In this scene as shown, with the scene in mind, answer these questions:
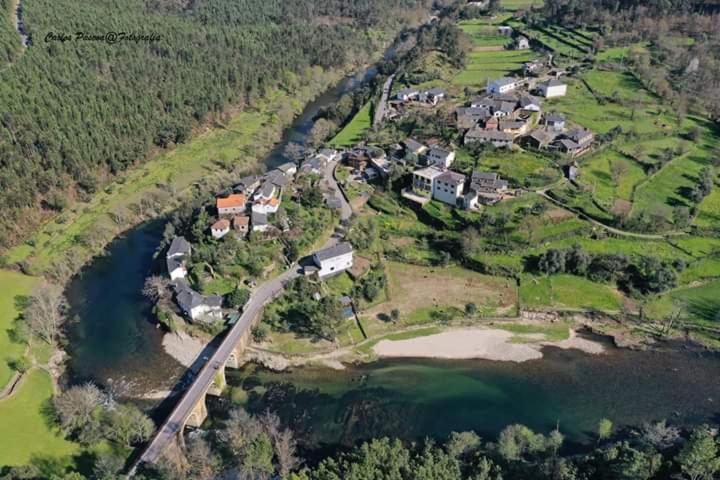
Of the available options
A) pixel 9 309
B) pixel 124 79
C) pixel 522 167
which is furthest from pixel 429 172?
pixel 124 79

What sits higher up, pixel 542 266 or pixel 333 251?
pixel 333 251

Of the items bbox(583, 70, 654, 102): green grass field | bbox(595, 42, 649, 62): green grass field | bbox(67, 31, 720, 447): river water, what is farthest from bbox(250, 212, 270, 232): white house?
bbox(595, 42, 649, 62): green grass field

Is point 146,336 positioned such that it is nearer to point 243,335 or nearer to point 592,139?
point 243,335

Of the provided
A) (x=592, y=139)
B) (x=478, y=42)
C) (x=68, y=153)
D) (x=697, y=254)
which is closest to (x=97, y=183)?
(x=68, y=153)

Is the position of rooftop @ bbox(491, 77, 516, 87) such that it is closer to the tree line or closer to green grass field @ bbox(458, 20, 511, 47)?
green grass field @ bbox(458, 20, 511, 47)

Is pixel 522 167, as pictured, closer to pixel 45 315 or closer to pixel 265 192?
pixel 265 192

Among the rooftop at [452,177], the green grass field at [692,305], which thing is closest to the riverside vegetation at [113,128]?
the rooftop at [452,177]

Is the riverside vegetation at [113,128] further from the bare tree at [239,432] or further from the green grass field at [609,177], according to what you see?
the green grass field at [609,177]
